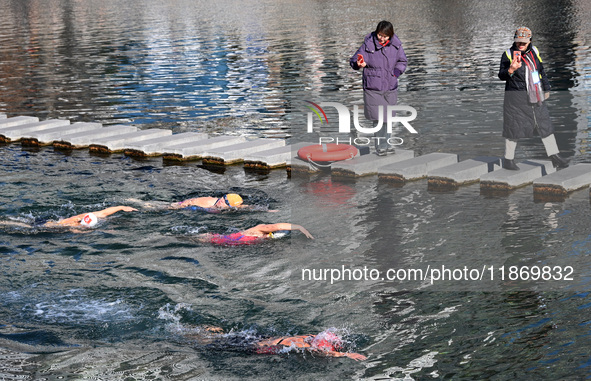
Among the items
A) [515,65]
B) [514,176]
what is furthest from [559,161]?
[515,65]

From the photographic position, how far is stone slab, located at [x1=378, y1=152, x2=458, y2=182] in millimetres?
12469

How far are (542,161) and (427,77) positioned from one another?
12.3m

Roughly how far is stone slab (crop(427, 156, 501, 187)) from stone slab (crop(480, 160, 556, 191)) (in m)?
0.31

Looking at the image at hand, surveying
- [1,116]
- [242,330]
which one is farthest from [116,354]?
[1,116]

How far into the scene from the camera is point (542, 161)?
40.7 ft

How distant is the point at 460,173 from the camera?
473 inches

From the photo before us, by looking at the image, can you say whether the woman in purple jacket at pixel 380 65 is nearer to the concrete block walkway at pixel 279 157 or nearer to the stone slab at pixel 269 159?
the concrete block walkway at pixel 279 157

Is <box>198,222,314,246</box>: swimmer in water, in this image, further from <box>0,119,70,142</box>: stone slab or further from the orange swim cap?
<box>0,119,70,142</box>: stone slab

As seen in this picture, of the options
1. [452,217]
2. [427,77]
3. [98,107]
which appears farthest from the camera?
[427,77]

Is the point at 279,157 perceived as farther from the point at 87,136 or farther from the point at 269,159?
the point at 87,136

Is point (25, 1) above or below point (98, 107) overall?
above

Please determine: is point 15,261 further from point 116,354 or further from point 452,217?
point 452,217

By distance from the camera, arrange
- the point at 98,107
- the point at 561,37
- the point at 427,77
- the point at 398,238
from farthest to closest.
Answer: the point at 561,37 < the point at 427,77 < the point at 98,107 < the point at 398,238

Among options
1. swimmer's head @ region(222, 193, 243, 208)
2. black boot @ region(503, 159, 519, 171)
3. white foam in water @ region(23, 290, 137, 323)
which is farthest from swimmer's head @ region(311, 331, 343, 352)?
black boot @ region(503, 159, 519, 171)
